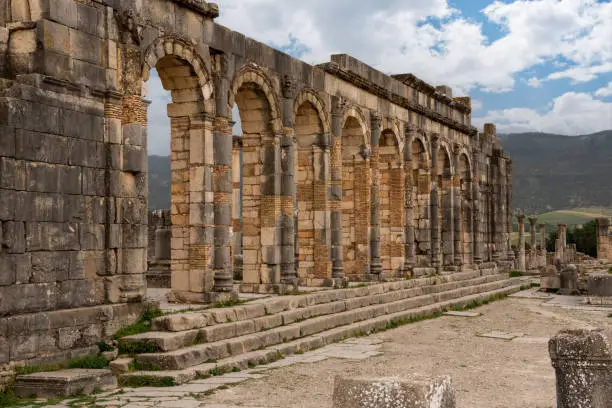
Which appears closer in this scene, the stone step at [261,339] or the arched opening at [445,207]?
the stone step at [261,339]

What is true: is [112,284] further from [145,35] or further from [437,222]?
[437,222]

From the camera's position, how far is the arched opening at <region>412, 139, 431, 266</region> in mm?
24594

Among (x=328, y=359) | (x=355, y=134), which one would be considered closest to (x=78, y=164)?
(x=328, y=359)

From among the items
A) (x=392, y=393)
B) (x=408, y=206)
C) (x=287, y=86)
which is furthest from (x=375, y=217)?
(x=392, y=393)

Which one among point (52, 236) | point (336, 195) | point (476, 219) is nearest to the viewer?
point (52, 236)

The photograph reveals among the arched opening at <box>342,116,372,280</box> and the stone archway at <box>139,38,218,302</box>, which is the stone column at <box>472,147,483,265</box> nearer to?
the arched opening at <box>342,116,372,280</box>

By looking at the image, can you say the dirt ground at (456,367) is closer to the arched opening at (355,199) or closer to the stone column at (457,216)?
the arched opening at (355,199)

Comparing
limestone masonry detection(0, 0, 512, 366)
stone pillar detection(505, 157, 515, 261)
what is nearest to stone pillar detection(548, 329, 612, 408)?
limestone masonry detection(0, 0, 512, 366)

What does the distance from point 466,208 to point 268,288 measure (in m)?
15.7

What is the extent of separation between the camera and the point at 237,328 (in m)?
12.0

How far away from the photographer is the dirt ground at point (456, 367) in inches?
348

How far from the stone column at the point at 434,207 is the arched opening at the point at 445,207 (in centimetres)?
131

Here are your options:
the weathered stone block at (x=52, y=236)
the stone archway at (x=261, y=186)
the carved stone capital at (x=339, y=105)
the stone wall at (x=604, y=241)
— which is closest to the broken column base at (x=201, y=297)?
the stone archway at (x=261, y=186)

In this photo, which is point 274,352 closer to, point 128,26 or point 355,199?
point 128,26
